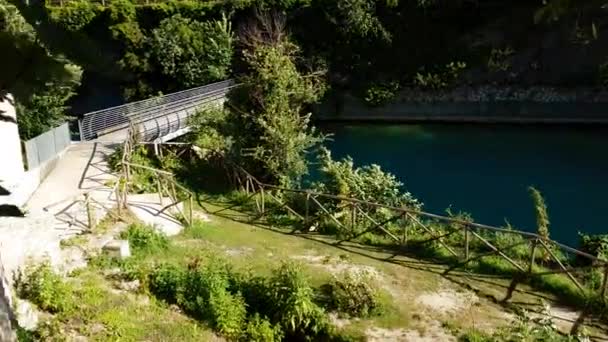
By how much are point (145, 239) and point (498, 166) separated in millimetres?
15040

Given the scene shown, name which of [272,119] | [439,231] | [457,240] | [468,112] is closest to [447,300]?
[457,240]

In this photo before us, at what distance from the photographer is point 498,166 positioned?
2341 cm

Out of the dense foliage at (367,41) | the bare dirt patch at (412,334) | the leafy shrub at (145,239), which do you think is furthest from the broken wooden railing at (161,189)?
the dense foliage at (367,41)

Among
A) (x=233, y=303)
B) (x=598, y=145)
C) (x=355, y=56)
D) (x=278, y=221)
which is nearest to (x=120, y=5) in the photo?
(x=355, y=56)

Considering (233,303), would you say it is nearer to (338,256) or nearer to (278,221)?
(338,256)

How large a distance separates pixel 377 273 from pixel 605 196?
A: 1165 centimetres

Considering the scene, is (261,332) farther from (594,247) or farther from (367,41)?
(367,41)

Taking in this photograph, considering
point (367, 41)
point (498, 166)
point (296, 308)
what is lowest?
point (498, 166)

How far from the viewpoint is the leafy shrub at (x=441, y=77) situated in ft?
98.7

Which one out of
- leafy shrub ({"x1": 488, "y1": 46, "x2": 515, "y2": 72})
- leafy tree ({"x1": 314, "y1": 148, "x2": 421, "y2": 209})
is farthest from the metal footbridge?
leafy shrub ({"x1": 488, "y1": 46, "x2": 515, "y2": 72})

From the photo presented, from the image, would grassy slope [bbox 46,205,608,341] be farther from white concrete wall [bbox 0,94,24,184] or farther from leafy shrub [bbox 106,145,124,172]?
white concrete wall [bbox 0,94,24,184]

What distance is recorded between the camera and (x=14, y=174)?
15.0 m

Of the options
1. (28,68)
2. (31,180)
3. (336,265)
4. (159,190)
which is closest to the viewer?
(28,68)

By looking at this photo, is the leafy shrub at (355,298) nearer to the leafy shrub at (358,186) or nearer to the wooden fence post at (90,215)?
the leafy shrub at (358,186)
